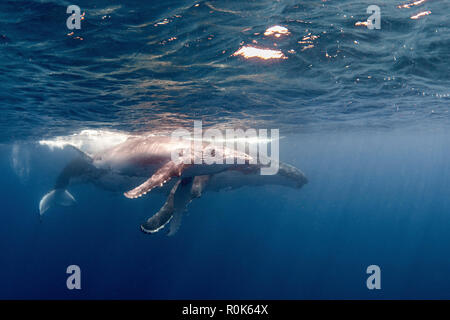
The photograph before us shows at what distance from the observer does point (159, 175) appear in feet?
19.1

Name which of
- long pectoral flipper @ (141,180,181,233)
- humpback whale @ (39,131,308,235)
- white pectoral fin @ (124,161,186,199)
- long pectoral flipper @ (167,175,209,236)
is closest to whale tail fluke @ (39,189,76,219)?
humpback whale @ (39,131,308,235)

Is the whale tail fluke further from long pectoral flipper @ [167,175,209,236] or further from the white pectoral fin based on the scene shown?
the white pectoral fin

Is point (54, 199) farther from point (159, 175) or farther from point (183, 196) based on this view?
point (159, 175)

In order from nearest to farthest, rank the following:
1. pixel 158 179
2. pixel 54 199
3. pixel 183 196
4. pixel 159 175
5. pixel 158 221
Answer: pixel 158 179 → pixel 159 175 → pixel 158 221 → pixel 183 196 → pixel 54 199

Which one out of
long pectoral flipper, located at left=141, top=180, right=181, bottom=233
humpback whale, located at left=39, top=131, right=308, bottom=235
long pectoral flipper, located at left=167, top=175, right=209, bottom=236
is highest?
humpback whale, located at left=39, top=131, right=308, bottom=235

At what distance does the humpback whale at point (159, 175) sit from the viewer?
6.02 meters

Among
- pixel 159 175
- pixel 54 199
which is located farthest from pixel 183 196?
pixel 54 199

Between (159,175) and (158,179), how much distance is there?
0.16m

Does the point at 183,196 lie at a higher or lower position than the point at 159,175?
lower

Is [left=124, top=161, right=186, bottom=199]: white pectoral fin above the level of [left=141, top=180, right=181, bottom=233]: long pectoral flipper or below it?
above

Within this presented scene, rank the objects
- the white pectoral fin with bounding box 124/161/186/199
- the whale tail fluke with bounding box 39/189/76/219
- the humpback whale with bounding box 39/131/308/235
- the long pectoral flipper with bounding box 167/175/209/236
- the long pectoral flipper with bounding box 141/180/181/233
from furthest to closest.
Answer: the whale tail fluke with bounding box 39/189/76/219 → the long pectoral flipper with bounding box 167/175/209/236 → the humpback whale with bounding box 39/131/308/235 → the long pectoral flipper with bounding box 141/180/181/233 → the white pectoral fin with bounding box 124/161/186/199

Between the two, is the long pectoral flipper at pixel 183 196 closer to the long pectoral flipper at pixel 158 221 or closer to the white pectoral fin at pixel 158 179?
the long pectoral flipper at pixel 158 221

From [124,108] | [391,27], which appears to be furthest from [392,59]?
[124,108]

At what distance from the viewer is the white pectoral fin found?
5.36m
